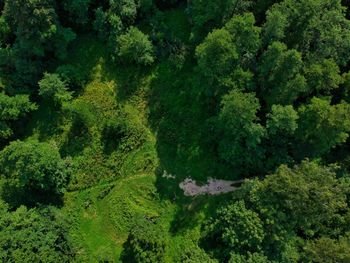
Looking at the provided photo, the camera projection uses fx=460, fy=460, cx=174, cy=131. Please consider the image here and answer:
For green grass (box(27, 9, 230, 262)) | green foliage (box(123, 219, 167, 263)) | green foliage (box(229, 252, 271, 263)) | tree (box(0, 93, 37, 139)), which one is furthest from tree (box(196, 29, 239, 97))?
tree (box(0, 93, 37, 139))

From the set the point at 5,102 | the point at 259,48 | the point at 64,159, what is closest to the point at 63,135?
the point at 64,159

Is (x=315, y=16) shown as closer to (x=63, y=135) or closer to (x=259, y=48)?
(x=259, y=48)

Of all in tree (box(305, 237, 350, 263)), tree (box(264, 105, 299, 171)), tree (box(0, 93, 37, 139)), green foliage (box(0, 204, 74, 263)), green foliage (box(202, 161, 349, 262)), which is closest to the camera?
tree (box(305, 237, 350, 263))

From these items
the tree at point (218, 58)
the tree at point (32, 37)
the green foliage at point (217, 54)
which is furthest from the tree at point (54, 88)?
the green foliage at point (217, 54)

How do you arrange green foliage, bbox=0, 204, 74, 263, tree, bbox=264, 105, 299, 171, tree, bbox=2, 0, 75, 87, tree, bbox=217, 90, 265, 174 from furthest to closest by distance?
tree, bbox=2, 0, 75, 87, tree, bbox=217, 90, 265, 174, tree, bbox=264, 105, 299, 171, green foliage, bbox=0, 204, 74, 263

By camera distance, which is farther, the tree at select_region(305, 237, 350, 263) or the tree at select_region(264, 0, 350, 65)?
the tree at select_region(264, 0, 350, 65)

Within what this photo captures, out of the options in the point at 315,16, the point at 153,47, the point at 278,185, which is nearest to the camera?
the point at 278,185

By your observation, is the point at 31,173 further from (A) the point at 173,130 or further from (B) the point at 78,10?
(B) the point at 78,10

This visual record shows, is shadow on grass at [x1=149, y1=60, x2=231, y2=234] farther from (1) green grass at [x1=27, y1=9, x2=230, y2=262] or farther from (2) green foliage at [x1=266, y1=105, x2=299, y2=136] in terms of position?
(2) green foliage at [x1=266, y1=105, x2=299, y2=136]
